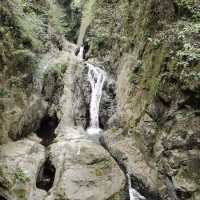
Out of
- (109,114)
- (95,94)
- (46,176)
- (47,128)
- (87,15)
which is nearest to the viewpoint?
(46,176)

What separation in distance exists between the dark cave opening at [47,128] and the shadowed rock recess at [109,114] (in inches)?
1.7

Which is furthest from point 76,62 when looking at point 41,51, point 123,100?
point 123,100

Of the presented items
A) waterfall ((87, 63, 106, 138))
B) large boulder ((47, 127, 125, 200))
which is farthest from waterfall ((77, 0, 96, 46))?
large boulder ((47, 127, 125, 200))

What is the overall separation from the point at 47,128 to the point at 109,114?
10.6 ft

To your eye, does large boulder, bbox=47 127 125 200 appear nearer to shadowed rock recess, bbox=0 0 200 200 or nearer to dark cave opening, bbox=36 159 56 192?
shadowed rock recess, bbox=0 0 200 200

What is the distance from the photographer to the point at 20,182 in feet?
28.0

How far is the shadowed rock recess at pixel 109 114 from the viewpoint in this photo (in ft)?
29.2

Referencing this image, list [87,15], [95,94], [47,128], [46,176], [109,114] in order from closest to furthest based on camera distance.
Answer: [46,176] → [47,128] → [109,114] → [95,94] → [87,15]

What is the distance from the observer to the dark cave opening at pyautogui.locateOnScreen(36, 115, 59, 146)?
1204 cm

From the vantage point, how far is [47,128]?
13078mm

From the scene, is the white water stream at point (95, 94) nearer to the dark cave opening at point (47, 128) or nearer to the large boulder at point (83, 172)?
the dark cave opening at point (47, 128)

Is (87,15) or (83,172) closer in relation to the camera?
(83,172)

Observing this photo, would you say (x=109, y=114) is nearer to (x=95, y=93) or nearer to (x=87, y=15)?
(x=95, y=93)

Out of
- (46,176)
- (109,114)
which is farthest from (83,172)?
(109,114)
